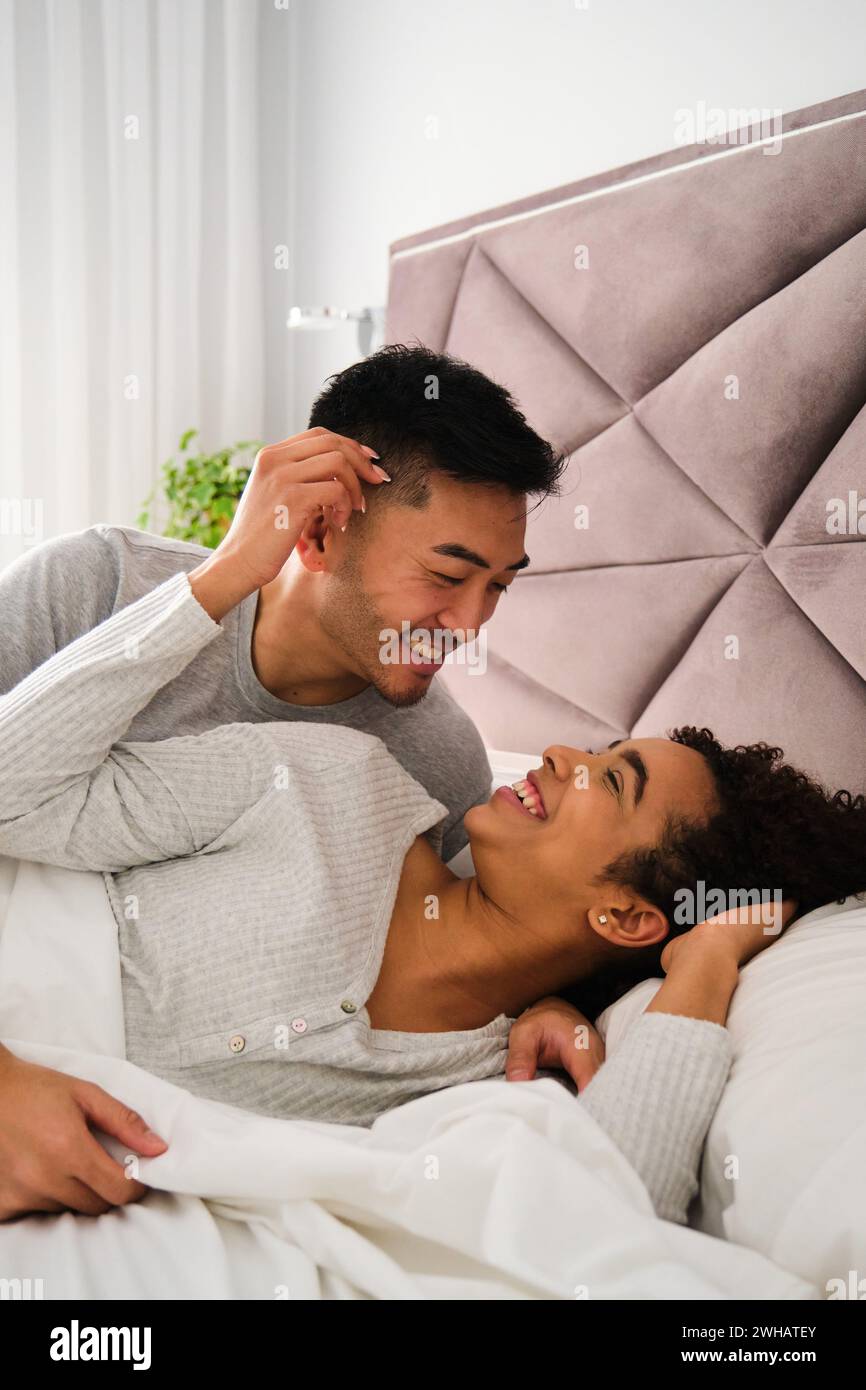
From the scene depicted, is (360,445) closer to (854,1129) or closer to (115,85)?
(854,1129)

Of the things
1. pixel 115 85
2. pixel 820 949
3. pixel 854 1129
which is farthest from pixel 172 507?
pixel 854 1129

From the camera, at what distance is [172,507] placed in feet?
11.1

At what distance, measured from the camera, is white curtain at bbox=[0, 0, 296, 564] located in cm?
314

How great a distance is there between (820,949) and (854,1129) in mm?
266

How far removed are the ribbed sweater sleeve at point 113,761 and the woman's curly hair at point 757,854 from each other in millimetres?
499

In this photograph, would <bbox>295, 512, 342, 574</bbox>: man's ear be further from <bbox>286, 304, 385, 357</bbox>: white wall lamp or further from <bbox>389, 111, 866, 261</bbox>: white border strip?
<bbox>286, 304, 385, 357</bbox>: white wall lamp

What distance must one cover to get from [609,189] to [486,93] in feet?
2.77

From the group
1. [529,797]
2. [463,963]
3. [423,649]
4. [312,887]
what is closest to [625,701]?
[423,649]

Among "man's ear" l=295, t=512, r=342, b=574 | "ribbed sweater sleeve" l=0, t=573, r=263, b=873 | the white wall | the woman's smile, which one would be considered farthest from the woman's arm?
the white wall

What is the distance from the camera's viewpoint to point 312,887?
1.28 m

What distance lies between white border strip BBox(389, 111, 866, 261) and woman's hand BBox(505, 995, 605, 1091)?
1424 mm

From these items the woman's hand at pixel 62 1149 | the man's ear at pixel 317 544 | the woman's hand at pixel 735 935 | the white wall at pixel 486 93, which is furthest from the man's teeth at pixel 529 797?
the white wall at pixel 486 93

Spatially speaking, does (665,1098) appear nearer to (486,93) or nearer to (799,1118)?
Answer: (799,1118)

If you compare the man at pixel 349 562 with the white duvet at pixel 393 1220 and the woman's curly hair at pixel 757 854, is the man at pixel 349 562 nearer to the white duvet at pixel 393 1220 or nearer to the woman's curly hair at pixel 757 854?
the woman's curly hair at pixel 757 854
